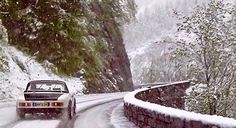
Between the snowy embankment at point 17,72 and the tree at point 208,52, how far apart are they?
30.8 ft

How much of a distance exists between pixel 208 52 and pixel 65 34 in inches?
551

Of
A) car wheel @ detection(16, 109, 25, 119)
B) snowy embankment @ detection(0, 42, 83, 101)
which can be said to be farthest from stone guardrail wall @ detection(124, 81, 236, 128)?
snowy embankment @ detection(0, 42, 83, 101)

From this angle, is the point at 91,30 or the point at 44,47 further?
the point at 91,30

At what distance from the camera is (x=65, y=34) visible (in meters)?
35.5

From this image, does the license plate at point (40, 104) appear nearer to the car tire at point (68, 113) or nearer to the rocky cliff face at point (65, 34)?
the car tire at point (68, 113)

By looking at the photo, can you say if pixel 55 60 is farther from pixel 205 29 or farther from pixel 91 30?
pixel 205 29

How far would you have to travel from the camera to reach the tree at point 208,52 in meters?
24.2

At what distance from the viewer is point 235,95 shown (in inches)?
1002

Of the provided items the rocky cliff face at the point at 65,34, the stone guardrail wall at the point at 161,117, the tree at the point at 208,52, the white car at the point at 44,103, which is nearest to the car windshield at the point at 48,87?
the white car at the point at 44,103

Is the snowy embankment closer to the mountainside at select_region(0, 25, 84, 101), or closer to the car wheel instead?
the mountainside at select_region(0, 25, 84, 101)

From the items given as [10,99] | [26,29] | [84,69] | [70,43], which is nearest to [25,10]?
[26,29]

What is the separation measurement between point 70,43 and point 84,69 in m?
2.53

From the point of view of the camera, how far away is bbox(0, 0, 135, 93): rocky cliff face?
34.3 meters

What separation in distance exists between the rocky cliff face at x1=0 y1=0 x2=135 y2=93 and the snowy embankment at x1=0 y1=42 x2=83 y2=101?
2.99 ft
